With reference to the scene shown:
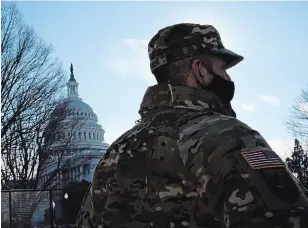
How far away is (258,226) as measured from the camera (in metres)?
1.32

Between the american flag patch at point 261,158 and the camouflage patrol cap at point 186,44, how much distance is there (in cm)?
46

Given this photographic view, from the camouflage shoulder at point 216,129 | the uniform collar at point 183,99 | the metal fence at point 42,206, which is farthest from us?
the metal fence at point 42,206

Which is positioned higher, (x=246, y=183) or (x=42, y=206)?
(x=42, y=206)

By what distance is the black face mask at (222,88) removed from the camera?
1750 mm

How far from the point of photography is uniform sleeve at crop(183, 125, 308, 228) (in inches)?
52.3

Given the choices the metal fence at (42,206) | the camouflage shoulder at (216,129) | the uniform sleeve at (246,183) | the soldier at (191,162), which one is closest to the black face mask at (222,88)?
the soldier at (191,162)

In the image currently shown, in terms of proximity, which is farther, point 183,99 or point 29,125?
point 29,125

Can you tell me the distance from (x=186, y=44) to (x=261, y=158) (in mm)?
527

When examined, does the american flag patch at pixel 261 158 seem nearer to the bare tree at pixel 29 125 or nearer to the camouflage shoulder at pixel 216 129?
the camouflage shoulder at pixel 216 129

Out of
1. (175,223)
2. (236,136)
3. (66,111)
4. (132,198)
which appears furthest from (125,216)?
(66,111)

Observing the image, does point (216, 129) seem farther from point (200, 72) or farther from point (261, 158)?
point (200, 72)

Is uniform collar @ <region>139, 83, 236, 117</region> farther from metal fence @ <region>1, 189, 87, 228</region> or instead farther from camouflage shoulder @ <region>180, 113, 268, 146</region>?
metal fence @ <region>1, 189, 87, 228</region>

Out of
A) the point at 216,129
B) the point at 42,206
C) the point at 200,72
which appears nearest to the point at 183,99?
the point at 200,72

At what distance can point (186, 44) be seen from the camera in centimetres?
173
